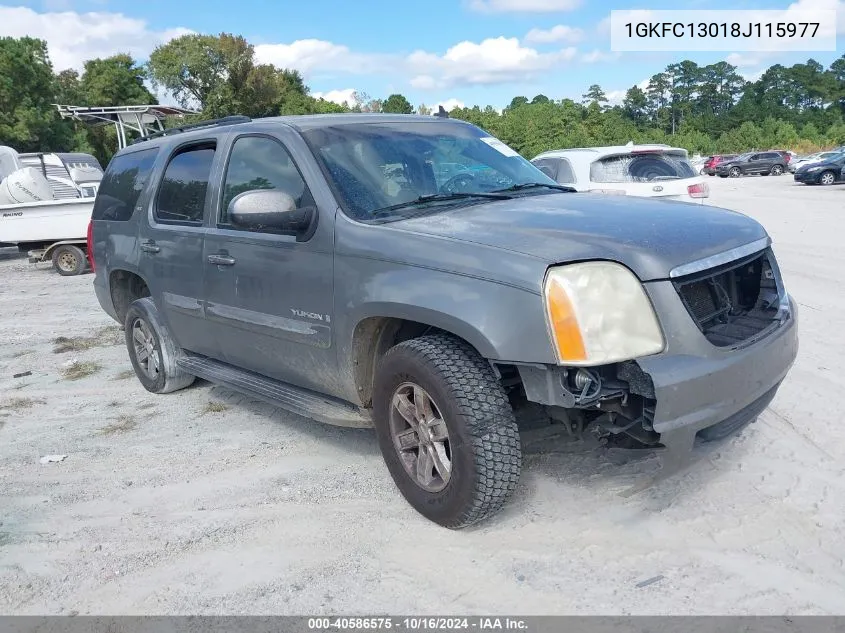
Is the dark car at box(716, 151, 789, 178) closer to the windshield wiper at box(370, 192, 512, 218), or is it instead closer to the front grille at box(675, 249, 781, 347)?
the front grille at box(675, 249, 781, 347)

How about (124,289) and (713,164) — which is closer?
(124,289)

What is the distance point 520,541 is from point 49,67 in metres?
42.5

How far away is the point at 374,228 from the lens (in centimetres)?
333

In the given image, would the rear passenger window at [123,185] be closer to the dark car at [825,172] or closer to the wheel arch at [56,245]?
the wheel arch at [56,245]

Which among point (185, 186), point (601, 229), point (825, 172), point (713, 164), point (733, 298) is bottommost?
point (713, 164)

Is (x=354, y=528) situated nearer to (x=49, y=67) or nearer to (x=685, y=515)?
(x=685, y=515)

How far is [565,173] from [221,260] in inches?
266

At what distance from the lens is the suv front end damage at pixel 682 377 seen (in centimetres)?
269

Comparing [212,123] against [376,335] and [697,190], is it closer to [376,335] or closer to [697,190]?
[376,335]

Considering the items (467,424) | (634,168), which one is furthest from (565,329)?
(634,168)

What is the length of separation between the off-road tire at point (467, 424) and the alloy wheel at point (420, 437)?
0.25ft

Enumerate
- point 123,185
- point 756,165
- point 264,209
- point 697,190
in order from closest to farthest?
point 264,209, point 123,185, point 697,190, point 756,165

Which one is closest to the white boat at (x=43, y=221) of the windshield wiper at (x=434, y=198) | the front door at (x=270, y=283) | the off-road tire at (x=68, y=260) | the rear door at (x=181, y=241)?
the off-road tire at (x=68, y=260)

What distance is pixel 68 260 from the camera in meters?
13.3
